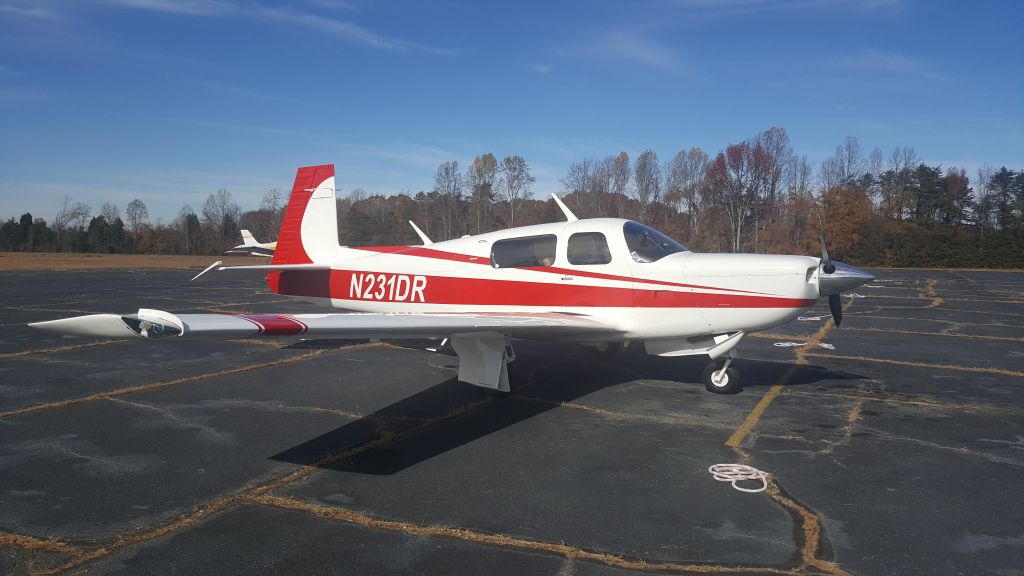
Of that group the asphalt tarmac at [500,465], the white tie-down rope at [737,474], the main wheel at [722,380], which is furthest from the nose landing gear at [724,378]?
the white tie-down rope at [737,474]

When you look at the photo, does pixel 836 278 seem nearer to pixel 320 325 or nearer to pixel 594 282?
pixel 594 282

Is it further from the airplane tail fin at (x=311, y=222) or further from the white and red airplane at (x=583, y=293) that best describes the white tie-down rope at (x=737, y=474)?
the airplane tail fin at (x=311, y=222)

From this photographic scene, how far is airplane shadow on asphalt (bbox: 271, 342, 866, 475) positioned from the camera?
599 centimetres

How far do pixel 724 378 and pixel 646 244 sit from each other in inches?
79.3

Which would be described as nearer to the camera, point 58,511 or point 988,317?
point 58,511

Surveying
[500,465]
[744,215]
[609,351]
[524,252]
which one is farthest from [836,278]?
[744,215]

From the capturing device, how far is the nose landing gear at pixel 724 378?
8.30 m

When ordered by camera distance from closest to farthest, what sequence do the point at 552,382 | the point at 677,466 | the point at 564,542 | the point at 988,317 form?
the point at 564,542 → the point at 677,466 → the point at 552,382 → the point at 988,317

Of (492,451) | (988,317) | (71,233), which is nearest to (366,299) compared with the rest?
(492,451)

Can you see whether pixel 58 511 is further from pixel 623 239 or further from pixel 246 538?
pixel 623 239

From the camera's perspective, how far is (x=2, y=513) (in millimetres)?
4594

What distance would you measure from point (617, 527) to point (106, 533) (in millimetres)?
3463

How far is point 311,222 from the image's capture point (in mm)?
11273

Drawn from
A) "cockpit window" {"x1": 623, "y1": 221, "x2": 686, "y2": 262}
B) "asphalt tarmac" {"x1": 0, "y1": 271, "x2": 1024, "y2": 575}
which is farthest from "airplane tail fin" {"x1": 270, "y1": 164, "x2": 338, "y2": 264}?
"cockpit window" {"x1": 623, "y1": 221, "x2": 686, "y2": 262}
